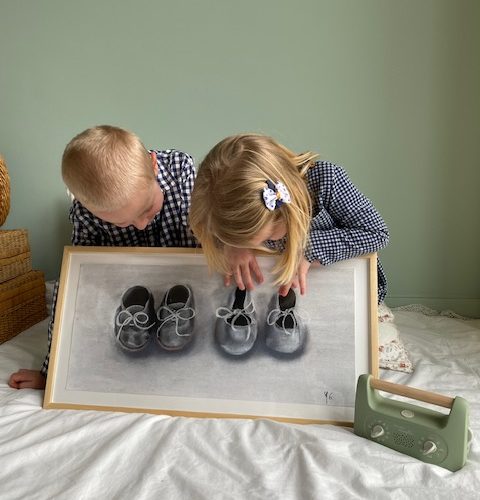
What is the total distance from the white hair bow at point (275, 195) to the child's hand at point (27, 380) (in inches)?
25.9

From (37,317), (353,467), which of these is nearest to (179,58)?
(37,317)

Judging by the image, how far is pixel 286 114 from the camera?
5.39ft

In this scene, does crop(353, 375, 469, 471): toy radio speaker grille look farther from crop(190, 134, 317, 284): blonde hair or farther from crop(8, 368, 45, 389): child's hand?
crop(8, 368, 45, 389): child's hand

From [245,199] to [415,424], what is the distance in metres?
0.46

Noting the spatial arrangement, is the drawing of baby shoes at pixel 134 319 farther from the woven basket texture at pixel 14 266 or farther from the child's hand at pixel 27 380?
the woven basket texture at pixel 14 266

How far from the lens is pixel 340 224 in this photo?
110cm

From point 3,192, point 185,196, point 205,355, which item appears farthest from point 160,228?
point 3,192

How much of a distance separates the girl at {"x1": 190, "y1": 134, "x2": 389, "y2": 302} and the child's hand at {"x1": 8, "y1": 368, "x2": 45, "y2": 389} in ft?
1.54

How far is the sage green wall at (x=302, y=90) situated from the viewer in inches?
61.6

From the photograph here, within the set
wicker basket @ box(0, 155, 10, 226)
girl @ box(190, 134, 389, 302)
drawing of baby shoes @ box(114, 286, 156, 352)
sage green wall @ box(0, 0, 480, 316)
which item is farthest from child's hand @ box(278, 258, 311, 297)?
wicker basket @ box(0, 155, 10, 226)

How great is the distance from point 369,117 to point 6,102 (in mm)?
1258

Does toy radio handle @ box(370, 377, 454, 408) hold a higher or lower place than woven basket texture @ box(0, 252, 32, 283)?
lower

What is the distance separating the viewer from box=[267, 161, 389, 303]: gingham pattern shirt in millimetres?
1006
